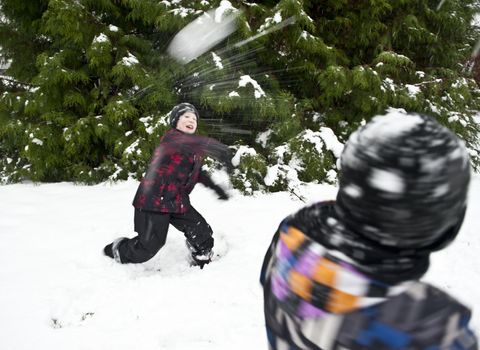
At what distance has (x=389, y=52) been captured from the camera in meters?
6.70

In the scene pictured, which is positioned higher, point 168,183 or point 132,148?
point 168,183

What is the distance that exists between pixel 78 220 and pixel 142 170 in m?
1.86

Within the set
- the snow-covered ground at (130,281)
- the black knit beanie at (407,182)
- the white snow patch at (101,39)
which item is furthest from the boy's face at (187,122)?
the white snow patch at (101,39)

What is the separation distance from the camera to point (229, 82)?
6516mm

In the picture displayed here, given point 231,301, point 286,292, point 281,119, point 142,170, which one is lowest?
point 142,170

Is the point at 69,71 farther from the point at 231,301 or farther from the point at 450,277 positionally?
the point at 450,277

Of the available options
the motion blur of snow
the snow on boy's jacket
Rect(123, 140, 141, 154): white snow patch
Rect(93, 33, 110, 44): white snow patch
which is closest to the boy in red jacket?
the snow on boy's jacket

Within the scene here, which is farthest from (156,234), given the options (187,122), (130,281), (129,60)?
(129,60)

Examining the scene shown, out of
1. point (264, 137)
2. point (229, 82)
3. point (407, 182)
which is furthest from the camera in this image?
point (264, 137)

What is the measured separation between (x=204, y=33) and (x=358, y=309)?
624cm

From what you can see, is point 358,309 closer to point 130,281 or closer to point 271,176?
point 130,281

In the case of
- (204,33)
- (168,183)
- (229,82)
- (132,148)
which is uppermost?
(204,33)

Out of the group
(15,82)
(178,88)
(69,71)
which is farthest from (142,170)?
(15,82)

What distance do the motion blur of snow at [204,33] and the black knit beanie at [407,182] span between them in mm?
5775
